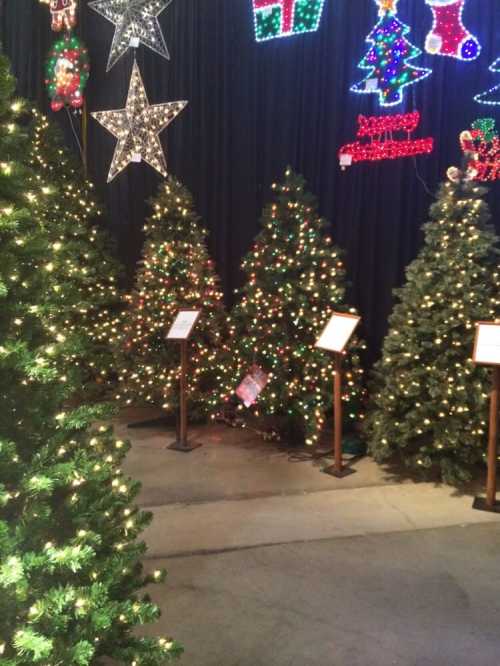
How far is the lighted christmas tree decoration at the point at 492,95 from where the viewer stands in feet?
15.9

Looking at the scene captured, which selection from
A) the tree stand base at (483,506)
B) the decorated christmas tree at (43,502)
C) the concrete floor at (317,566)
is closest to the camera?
the decorated christmas tree at (43,502)

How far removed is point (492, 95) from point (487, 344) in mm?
2441

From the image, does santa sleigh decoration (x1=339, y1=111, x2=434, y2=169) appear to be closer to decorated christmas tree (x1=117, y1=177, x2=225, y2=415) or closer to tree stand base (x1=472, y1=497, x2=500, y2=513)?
decorated christmas tree (x1=117, y1=177, x2=225, y2=415)

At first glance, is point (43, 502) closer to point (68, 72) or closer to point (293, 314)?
point (293, 314)

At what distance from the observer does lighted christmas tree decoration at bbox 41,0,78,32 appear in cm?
723

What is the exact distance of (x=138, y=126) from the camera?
22.9ft

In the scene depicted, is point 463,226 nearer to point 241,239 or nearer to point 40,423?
point 241,239

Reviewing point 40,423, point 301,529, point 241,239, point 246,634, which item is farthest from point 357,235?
point 40,423

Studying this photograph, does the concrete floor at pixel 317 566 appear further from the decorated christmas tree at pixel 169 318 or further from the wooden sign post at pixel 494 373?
the decorated christmas tree at pixel 169 318

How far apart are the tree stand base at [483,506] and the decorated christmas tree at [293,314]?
1242 mm

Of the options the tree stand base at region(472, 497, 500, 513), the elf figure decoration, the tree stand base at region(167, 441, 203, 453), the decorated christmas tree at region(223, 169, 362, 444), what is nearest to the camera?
the tree stand base at region(472, 497, 500, 513)

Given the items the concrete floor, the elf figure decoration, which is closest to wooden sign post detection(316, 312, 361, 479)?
the concrete floor

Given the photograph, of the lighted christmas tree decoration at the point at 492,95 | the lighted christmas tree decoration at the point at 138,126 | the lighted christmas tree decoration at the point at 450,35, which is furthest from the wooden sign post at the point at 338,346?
the lighted christmas tree decoration at the point at 138,126

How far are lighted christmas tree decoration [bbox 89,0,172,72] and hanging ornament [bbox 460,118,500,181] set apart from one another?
11.9 ft
